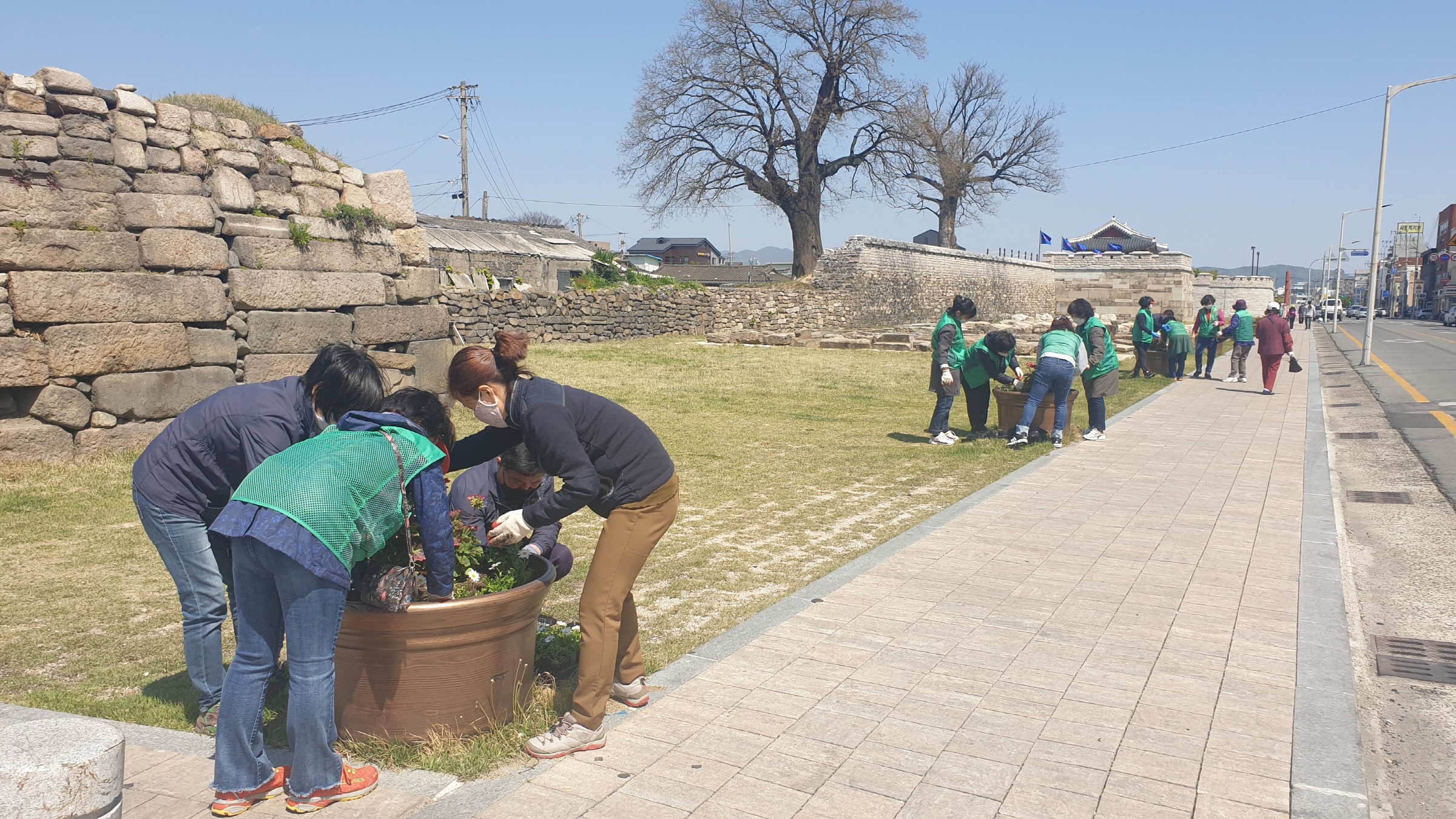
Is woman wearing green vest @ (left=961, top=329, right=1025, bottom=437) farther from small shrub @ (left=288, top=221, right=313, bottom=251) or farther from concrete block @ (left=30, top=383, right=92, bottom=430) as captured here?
concrete block @ (left=30, top=383, right=92, bottom=430)

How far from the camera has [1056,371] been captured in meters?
10.9

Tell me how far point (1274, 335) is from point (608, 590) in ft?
51.9

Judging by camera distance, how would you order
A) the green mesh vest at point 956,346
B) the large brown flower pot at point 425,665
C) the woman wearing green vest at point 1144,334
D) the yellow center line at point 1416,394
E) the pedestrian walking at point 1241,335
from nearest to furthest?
the large brown flower pot at point 425,665, the green mesh vest at point 956,346, the yellow center line at point 1416,394, the pedestrian walking at point 1241,335, the woman wearing green vest at point 1144,334

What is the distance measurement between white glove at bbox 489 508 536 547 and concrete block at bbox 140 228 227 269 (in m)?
7.79

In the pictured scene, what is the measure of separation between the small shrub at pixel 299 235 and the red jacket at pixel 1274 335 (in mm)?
14434

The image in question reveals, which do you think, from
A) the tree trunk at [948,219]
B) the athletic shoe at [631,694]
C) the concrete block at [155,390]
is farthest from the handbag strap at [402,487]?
the tree trunk at [948,219]

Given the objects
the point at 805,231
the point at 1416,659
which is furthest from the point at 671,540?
the point at 805,231

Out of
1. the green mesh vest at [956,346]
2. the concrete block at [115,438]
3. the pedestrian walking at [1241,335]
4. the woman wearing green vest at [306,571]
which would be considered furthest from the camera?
the pedestrian walking at [1241,335]

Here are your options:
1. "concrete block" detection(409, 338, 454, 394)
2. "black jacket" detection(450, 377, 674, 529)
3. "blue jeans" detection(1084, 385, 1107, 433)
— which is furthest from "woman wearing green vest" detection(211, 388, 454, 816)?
"blue jeans" detection(1084, 385, 1107, 433)

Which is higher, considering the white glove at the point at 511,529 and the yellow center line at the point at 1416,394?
the white glove at the point at 511,529

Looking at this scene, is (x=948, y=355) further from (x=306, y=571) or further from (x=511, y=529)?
(x=306, y=571)

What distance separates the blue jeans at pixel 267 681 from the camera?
3242mm

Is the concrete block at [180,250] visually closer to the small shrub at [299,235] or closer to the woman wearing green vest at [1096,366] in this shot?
the small shrub at [299,235]

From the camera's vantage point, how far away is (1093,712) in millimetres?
4125
